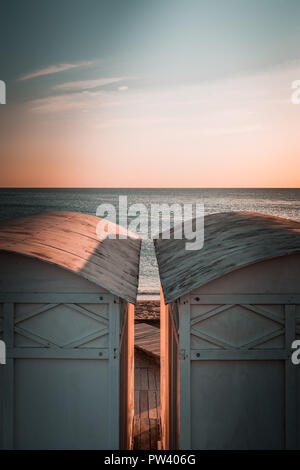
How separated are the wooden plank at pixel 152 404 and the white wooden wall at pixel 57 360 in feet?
18.5

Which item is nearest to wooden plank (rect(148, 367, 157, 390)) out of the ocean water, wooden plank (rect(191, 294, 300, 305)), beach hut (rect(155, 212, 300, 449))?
beach hut (rect(155, 212, 300, 449))

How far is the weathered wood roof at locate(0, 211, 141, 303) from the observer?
5770mm

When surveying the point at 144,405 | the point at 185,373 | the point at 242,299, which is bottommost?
the point at 144,405

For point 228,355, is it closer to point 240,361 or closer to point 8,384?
point 240,361

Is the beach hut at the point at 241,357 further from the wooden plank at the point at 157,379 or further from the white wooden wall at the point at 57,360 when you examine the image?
the wooden plank at the point at 157,379

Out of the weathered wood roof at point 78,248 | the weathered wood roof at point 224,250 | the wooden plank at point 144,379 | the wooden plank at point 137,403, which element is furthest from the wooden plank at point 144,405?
the weathered wood roof at point 224,250

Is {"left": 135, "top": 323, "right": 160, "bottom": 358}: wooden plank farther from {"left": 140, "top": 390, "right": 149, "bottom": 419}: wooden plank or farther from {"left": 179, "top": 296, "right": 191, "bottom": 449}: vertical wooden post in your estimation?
{"left": 179, "top": 296, "right": 191, "bottom": 449}: vertical wooden post

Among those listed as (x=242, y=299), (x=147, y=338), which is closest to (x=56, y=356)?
(x=242, y=299)

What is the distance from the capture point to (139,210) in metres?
80.2

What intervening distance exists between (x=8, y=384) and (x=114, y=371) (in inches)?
53.8

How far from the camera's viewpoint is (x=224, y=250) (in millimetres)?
6484

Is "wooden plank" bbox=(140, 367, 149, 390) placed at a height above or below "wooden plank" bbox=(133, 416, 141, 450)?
above

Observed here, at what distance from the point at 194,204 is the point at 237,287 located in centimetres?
7989

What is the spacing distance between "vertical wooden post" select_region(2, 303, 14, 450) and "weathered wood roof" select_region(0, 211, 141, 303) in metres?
0.84
